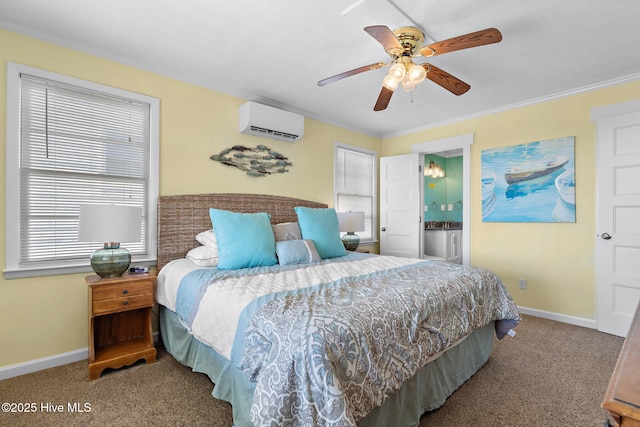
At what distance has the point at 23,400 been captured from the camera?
6.42ft

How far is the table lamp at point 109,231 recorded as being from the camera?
219 cm

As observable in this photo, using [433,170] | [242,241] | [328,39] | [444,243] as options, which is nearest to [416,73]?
[328,39]

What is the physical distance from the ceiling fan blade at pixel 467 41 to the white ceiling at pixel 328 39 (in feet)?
0.91

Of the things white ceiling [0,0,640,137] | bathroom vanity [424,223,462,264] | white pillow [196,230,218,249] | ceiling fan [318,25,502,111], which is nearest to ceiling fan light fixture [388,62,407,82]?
ceiling fan [318,25,502,111]

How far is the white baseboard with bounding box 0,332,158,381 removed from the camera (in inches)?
87.0

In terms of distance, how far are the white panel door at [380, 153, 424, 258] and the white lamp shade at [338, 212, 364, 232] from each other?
81cm

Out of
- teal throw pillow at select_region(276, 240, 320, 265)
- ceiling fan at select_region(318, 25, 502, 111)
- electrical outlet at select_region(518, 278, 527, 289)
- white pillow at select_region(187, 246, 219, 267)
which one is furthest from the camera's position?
electrical outlet at select_region(518, 278, 527, 289)

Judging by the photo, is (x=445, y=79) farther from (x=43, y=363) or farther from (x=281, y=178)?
(x=43, y=363)

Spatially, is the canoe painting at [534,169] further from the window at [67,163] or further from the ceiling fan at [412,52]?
the window at [67,163]

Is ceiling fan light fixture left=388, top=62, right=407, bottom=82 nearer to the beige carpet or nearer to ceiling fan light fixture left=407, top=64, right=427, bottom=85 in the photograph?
ceiling fan light fixture left=407, top=64, right=427, bottom=85

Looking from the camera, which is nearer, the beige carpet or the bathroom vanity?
the beige carpet

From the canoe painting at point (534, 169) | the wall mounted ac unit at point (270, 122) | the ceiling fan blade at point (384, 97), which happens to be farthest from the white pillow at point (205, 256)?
the canoe painting at point (534, 169)

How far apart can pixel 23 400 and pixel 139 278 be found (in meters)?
0.93

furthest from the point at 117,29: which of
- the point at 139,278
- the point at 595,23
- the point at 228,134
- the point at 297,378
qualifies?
the point at 595,23
